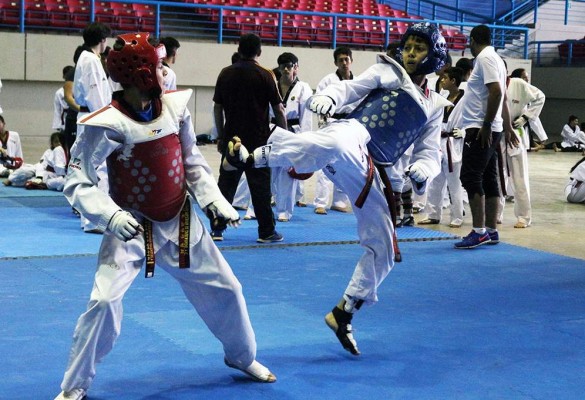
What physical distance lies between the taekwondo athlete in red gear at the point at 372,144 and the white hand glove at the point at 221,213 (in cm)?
43

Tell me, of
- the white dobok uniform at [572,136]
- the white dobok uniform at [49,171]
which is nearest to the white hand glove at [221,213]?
the white dobok uniform at [49,171]

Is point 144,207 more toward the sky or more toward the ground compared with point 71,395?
more toward the sky

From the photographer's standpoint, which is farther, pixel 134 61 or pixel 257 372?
pixel 257 372

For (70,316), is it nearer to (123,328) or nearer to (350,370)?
(123,328)

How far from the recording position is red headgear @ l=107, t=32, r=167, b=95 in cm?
379

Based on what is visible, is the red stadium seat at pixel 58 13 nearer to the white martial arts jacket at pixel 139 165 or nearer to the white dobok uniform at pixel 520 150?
the white dobok uniform at pixel 520 150

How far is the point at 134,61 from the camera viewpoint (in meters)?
3.79

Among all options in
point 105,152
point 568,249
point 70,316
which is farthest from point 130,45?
point 568,249

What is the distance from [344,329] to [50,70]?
551 inches

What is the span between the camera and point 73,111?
9.40m

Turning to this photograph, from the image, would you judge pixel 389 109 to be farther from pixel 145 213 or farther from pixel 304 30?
pixel 304 30

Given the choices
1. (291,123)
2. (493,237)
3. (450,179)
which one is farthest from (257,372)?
(291,123)

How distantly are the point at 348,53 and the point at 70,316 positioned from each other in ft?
17.1

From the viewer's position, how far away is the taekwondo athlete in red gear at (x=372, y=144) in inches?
173
